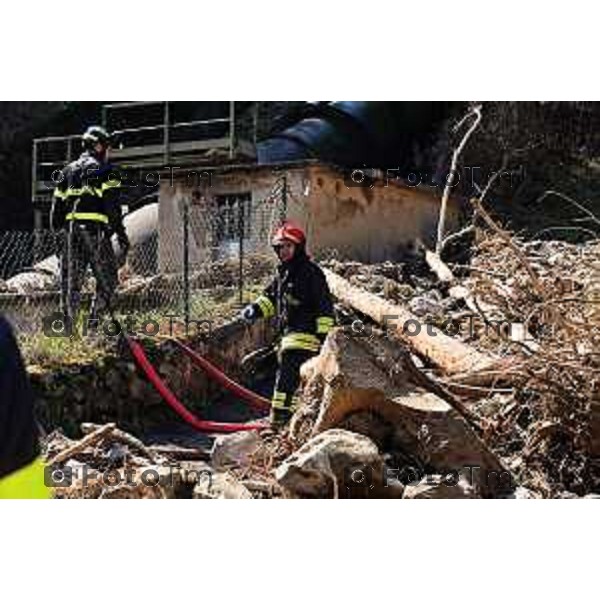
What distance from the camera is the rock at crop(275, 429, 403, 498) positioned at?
13.4 feet

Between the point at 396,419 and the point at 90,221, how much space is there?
6.29 feet

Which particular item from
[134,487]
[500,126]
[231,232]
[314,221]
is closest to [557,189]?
[500,126]

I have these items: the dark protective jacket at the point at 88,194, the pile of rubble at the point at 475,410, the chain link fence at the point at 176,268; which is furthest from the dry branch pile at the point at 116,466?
the dark protective jacket at the point at 88,194

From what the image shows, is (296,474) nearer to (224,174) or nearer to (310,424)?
(310,424)

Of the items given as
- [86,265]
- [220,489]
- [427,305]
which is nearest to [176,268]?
[86,265]

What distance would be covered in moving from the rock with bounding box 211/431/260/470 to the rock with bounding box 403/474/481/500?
0.86 meters

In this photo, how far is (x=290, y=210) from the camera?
5598mm

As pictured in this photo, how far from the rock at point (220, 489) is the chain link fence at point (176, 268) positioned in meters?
1.09

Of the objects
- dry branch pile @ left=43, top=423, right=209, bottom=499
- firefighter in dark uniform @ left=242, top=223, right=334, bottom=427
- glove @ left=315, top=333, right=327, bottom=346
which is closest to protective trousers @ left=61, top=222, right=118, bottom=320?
dry branch pile @ left=43, top=423, right=209, bottom=499

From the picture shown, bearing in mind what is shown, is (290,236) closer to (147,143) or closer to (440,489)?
(147,143)

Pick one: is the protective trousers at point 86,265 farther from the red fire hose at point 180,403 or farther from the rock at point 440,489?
the rock at point 440,489

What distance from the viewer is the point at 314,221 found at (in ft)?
18.2

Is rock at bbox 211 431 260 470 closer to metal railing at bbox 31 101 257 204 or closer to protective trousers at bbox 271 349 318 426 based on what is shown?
protective trousers at bbox 271 349 318 426
